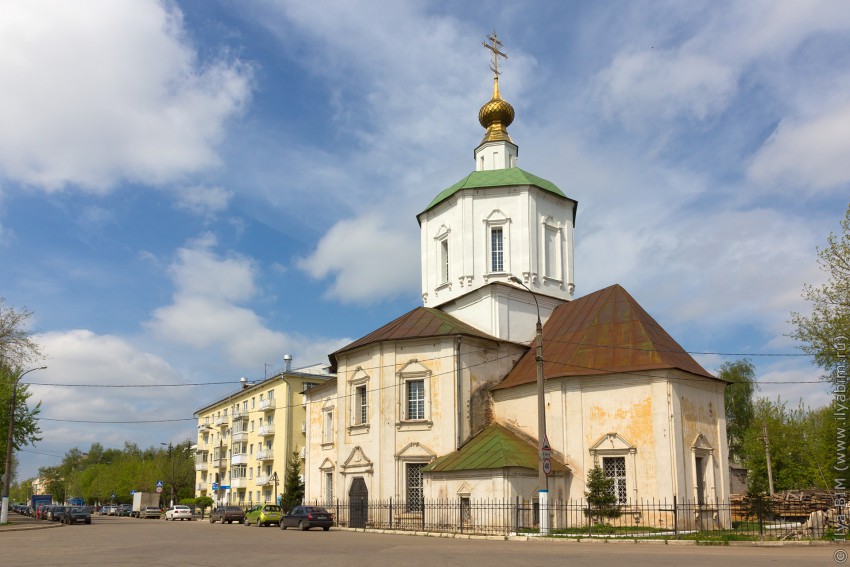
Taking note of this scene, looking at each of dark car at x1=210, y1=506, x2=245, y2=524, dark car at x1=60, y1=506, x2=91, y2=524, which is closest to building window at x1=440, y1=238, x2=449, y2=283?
dark car at x1=210, y1=506, x2=245, y2=524

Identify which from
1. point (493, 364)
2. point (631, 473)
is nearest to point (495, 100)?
point (493, 364)

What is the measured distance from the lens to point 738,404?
167 feet

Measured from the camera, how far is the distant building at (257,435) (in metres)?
58.9

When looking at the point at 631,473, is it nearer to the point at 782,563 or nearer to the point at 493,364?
the point at 493,364

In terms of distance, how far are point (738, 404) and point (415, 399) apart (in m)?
29.0

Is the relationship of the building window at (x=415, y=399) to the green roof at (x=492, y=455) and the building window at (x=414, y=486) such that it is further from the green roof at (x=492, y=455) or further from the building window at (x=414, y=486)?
the green roof at (x=492, y=455)

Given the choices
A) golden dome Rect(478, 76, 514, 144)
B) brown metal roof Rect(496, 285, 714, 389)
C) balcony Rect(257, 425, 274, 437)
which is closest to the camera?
brown metal roof Rect(496, 285, 714, 389)

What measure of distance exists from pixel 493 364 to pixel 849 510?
14.8m

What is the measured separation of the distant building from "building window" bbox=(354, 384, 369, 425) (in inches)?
762

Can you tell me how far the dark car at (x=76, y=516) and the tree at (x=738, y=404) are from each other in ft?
131

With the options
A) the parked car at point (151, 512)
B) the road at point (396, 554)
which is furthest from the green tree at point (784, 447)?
the parked car at point (151, 512)

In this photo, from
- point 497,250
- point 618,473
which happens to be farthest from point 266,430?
point 618,473

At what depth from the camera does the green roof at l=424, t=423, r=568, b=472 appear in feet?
88.9

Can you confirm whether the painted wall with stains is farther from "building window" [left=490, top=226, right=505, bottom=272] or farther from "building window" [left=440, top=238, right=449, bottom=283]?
"building window" [left=440, top=238, right=449, bottom=283]
